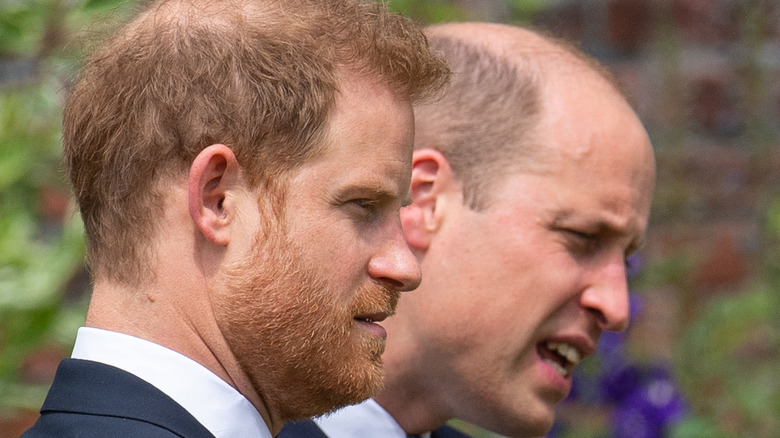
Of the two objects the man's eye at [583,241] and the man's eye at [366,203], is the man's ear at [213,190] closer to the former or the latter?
the man's eye at [366,203]

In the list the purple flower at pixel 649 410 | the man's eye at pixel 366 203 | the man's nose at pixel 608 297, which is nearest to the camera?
the man's eye at pixel 366 203

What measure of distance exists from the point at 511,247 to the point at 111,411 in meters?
0.81

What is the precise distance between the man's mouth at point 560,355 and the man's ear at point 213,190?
783 millimetres

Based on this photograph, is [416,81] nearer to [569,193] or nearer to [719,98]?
[569,193]

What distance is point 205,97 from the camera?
1.19 metres

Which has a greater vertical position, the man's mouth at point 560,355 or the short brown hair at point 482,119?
the short brown hair at point 482,119

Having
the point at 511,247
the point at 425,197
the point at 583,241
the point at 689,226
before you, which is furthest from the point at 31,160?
the point at 689,226

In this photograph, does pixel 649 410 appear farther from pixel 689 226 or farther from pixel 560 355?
pixel 560 355

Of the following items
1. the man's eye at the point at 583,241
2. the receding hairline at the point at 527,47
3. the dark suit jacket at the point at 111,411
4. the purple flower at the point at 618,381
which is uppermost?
the dark suit jacket at the point at 111,411

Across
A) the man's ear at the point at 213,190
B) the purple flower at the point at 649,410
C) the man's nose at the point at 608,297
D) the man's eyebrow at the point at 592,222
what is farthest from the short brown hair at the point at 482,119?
the purple flower at the point at 649,410

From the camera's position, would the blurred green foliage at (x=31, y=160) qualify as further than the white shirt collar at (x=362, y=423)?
Yes

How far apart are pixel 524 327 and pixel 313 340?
622mm

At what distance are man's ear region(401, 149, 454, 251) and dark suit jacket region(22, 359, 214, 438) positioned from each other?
2.29ft

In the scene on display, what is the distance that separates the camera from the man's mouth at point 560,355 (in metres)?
1.82
